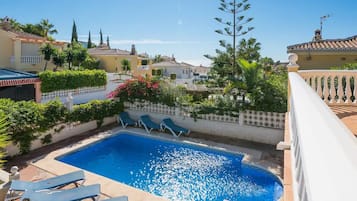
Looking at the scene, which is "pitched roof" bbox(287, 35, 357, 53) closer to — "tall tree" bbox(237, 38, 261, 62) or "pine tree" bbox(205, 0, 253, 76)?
"tall tree" bbox(237, 38, 261, 62)

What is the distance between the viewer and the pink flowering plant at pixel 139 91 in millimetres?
15695

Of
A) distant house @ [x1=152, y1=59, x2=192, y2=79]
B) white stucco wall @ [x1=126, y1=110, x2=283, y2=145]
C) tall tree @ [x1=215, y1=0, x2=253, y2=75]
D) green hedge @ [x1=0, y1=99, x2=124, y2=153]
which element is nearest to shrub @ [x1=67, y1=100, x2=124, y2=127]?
green hedge @ [x1=0, y1=99, x2=124, y2=153]

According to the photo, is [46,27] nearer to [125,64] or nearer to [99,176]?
[125,64]

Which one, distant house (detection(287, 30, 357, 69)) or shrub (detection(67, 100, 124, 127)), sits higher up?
distant house (detection(287, 30, 357, 69))

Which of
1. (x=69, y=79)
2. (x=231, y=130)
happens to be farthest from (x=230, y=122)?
(x=69, y=79)

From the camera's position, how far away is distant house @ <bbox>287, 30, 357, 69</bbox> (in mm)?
13750

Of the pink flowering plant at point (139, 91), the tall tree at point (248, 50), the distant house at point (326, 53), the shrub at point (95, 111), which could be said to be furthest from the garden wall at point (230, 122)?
the tall tree at point (248, 50)

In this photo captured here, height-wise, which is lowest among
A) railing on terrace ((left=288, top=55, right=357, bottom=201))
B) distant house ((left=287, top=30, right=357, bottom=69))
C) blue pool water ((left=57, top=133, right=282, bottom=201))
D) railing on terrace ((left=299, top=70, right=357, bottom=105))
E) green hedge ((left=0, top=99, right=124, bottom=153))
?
blue pool water ((left=57, top=133, right=282, bottom=201))

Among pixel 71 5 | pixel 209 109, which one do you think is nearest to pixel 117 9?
pixel 71 5

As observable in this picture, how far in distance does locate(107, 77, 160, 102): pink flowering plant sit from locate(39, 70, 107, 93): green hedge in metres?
8.16

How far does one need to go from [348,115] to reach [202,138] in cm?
761

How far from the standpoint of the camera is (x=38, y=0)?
22.1 metres

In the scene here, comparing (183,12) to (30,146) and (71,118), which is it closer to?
(71,118)

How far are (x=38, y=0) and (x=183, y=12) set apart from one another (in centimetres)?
1302
